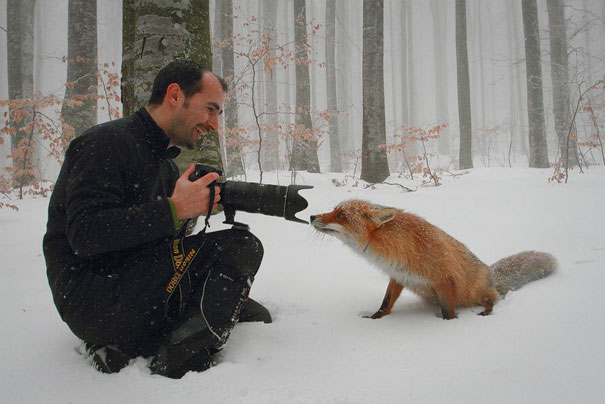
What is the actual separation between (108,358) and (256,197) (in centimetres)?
112

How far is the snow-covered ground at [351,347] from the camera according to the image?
147 cm

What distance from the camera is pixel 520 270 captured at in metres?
2.96

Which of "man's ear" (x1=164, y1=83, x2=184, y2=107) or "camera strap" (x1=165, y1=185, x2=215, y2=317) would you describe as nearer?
"camera strap" (x1=165, y1=185, x2=215, y2=317)

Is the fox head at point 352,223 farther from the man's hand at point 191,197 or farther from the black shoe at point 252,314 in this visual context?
the man's hand at point 191,197

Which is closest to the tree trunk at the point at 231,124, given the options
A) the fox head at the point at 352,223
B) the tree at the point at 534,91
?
the fox head at the point at 352,223

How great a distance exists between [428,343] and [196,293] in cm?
137

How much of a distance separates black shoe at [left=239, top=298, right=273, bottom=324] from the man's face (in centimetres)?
119

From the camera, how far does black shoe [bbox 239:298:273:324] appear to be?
2.36 metres

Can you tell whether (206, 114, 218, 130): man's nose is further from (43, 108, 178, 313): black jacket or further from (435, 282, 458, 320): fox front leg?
(435, 282, 458, 320): fox front leg

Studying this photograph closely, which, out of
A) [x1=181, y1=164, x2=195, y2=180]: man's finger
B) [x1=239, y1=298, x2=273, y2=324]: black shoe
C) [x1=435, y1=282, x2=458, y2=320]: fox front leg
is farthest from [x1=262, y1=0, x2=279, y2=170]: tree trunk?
[x1=181, y1=164, x2=195, y2=180]: man's finger

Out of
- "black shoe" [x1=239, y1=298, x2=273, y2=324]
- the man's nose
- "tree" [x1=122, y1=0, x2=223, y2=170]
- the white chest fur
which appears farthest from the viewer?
"tree" [x1=122, y1=0, x2=223, y2=170]

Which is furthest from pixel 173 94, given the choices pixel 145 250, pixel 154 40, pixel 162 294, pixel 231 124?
pixel 231 124

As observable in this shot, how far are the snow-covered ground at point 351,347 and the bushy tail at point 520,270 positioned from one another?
9 centimetres

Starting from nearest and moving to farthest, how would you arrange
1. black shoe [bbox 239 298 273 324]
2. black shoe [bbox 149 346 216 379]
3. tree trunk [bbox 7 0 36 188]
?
black shoe [bbox 149 346 216 379] → black shoe [bbox 239 298 273 324] → tree trunk [bbox 7 0 36 188]
